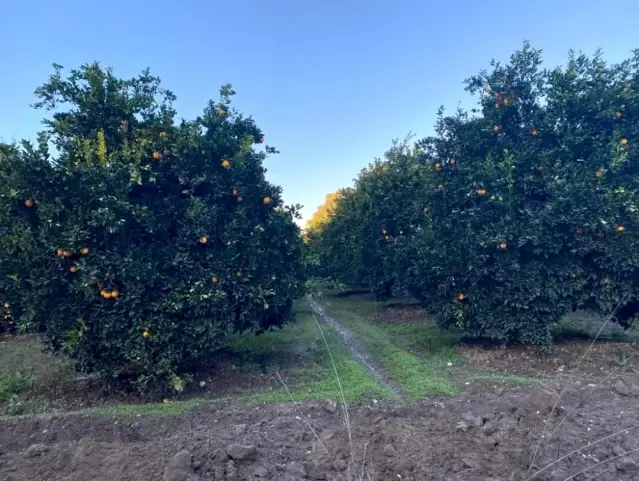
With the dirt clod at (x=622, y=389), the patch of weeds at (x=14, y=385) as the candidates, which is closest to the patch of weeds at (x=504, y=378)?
the dirt clod at (x=622, y=389)

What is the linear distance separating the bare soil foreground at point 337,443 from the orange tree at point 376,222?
5.56 meters

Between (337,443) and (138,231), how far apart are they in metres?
3.22

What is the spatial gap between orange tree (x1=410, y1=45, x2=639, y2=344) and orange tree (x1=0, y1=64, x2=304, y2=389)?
8.55ft

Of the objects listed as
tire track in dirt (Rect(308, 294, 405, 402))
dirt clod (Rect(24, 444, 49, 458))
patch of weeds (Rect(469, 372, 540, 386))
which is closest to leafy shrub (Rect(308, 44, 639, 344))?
patch of weeds (Rect(469, 372, 540, 386))

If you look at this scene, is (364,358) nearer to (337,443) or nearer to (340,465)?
(337,443)

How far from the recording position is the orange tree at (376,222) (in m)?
10.6

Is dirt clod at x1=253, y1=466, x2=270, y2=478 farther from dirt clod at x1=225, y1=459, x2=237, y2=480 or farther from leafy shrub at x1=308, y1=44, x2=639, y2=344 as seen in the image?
leafy shrub at x1=308, y1=44, x2=639, y2=344

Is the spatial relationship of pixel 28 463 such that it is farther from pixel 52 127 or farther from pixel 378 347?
pixel 378 347

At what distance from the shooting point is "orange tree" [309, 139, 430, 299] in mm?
10617

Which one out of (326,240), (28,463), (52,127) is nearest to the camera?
(28,463)

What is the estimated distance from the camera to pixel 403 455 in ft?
10.7

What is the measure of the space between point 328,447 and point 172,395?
247 centimetres

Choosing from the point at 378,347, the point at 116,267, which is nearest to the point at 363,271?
the point at 378,347

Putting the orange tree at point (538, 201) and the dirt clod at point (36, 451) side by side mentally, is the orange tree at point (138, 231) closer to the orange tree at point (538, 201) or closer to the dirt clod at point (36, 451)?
the dirt clod at point (36, 451)
